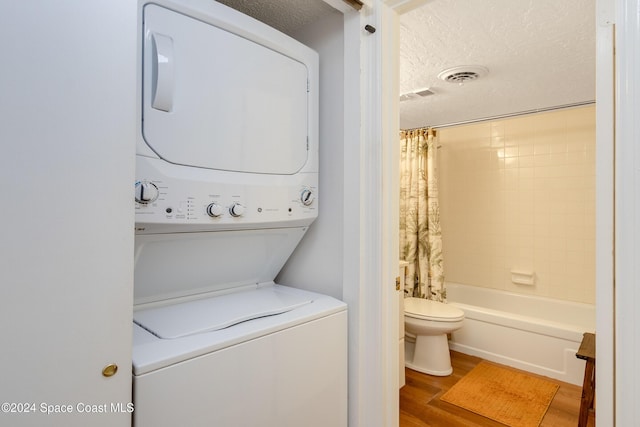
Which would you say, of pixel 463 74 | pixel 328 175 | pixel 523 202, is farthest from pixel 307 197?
pixel 523 202

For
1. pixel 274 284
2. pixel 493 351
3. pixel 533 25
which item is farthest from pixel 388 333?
pixel 493 351

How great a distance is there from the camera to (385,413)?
54.1 inches

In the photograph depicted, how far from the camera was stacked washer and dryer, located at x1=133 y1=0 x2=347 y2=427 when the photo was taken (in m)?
0.93

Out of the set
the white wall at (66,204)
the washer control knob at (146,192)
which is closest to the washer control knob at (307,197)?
the washer control knob at (146,192)

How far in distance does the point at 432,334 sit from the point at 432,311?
17 cm

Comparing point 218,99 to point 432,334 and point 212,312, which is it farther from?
point 432,334

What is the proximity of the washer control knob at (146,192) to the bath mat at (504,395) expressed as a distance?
2200 millimetres

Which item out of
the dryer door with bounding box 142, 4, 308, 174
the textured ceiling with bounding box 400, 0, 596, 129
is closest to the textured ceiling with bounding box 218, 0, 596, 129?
the textured ceiling with bounding box 400, 0, 596, 129

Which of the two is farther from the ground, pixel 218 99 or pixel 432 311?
pixel 218 99

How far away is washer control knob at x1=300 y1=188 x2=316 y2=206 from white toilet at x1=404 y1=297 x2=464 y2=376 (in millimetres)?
1654

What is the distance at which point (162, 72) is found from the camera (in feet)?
3.22

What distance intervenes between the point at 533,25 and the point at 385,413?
1.81m

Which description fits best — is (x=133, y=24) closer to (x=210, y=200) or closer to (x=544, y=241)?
(x=210, y=200)

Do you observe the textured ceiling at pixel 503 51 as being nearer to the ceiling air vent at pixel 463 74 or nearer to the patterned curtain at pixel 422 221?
the ceiling air vent at pixel 463 74
